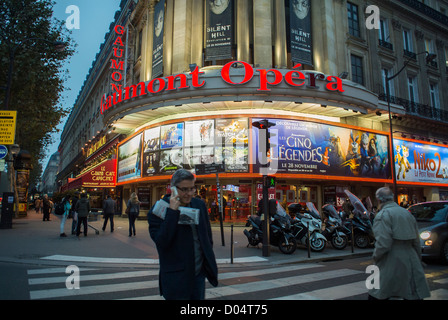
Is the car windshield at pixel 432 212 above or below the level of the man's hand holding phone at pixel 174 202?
below

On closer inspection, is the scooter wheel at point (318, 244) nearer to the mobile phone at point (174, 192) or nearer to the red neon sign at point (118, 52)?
the mobile phone at point (174, 192)

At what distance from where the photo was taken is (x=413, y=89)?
28953 millimetres

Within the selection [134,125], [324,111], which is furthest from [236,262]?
[134,125]

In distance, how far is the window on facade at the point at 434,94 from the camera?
99.6 feet

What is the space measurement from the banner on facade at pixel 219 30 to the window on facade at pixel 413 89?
19183 millimetres

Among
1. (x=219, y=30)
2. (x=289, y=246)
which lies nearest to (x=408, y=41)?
(x=219, y=30)

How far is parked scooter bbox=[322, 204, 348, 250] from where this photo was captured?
10.7m

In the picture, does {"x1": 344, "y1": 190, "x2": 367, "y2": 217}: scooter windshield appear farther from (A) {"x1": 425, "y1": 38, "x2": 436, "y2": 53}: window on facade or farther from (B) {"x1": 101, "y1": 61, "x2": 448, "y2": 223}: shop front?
(A) {"x1": 425, "y1": 38, "x2": 436, "y2": 53}: window on facade

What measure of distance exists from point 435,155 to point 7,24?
120ft

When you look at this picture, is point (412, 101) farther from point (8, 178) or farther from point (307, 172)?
point (8, 178)

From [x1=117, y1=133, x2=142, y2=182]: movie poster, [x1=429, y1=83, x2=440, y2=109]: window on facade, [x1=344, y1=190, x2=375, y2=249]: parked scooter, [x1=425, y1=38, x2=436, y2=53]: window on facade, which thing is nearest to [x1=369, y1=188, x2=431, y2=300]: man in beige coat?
[x1=344, y1=190, x2=375, y2=249]: parked scooter

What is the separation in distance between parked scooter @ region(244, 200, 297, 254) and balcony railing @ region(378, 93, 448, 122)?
65.1ft

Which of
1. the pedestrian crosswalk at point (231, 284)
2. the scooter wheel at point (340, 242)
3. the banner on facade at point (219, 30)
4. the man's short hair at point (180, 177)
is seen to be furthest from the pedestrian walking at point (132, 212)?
the man's short hair at point (180, 177)

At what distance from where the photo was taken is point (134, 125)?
25.2 m
